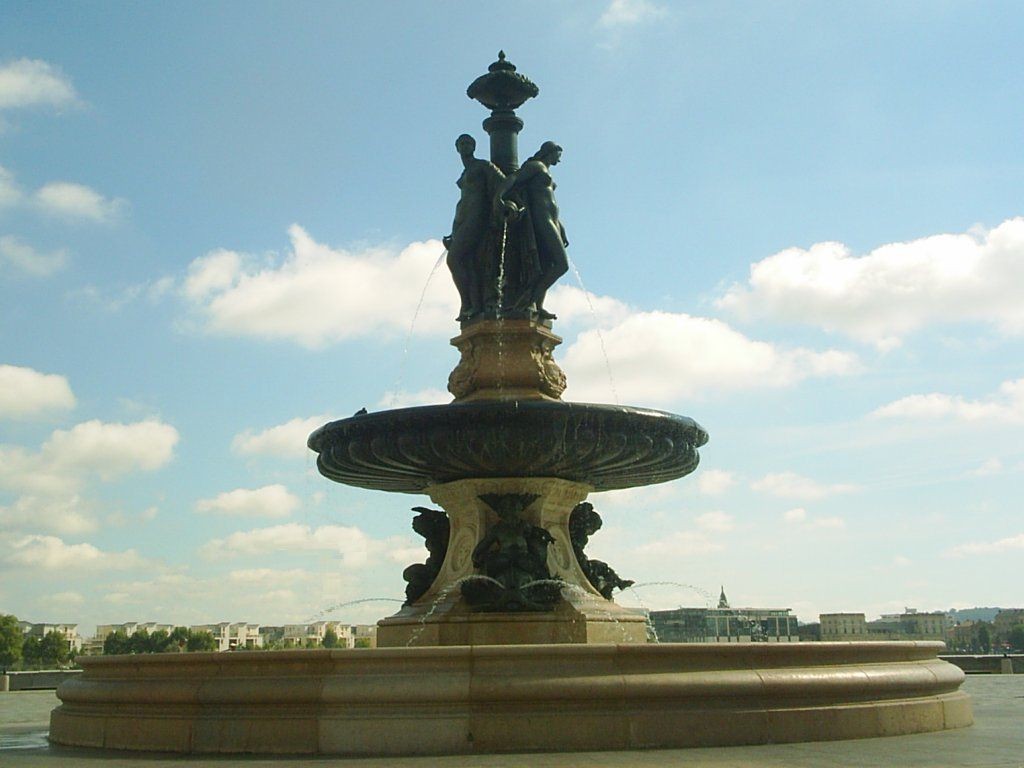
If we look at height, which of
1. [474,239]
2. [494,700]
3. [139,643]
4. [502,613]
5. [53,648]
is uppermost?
[474,239]

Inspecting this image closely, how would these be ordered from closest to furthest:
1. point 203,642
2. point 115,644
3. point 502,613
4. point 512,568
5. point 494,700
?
point 494,700, point 502,613, point 512,568, point 203,642, point 115,644

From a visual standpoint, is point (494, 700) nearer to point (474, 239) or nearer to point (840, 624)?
point (474, 239)

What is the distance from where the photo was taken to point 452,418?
11.8 meters

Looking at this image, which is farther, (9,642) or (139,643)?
(9,642)

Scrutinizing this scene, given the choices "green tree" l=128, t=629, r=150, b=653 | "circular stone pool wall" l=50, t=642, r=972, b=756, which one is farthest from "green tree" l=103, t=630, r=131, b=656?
"circular stone pool wall" l=50, t=642, r=972, b=756

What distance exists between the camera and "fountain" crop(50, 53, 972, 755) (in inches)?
317

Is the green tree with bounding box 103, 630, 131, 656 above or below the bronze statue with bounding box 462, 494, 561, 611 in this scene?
above

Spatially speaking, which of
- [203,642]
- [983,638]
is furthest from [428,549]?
[983,638]

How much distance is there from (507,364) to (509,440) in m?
2.37

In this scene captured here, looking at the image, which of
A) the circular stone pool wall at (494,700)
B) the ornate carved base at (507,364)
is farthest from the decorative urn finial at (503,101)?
the circular stone pool wall at (494,700)

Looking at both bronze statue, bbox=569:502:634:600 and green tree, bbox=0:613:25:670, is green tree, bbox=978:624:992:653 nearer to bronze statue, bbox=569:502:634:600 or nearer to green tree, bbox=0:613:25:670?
green tree, bbox=0:613:25:670

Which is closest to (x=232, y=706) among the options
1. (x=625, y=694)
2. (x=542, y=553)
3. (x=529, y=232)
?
(x=625, y=694)

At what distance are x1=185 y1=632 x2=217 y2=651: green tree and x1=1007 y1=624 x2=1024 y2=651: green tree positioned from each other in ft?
255

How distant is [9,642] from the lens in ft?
280
